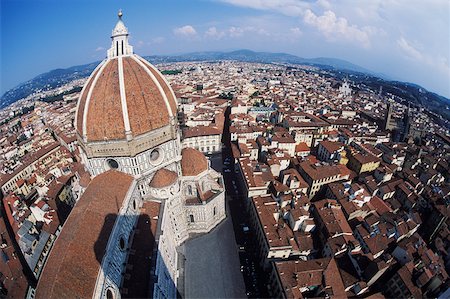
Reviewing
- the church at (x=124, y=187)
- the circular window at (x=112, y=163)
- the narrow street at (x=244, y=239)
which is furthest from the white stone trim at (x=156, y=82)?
the narrow street at (x=244, y=239)

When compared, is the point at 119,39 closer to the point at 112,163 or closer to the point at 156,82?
the point at 156,82

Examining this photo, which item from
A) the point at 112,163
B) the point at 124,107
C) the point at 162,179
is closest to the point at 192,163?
the point at 162,179

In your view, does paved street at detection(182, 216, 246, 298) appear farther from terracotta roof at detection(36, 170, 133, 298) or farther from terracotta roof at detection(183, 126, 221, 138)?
terracotta roof at detection(183, 126, 221, 138)

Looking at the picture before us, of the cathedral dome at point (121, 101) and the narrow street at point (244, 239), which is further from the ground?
the cathedral dome at point (121, 101)

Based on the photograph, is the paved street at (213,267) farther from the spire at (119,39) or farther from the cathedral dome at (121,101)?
the spire at (119,39)

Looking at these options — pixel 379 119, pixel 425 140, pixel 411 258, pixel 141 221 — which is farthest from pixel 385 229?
pixel 379 119

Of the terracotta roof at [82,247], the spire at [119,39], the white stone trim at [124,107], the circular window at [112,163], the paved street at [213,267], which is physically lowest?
the paved street at [213,267]

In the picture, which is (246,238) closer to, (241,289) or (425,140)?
(241,289)

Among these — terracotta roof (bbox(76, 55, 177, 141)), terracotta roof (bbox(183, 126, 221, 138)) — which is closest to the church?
terracotta roof (bbox(76, 55, 177, 141))
